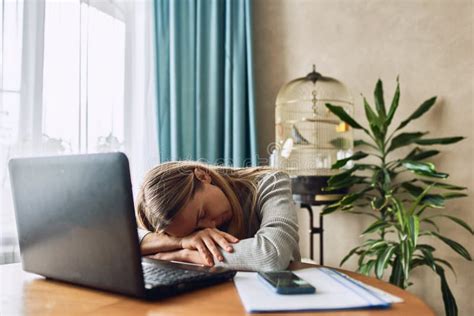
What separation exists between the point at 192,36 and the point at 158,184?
64.2 inches

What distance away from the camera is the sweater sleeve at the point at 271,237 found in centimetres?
100

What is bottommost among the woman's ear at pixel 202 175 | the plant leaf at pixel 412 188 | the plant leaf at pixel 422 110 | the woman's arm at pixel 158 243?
the woman's arm at pixel 158 243

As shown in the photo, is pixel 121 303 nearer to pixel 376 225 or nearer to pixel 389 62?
pixel 376 225

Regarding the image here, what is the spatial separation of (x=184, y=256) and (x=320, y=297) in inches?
15.7

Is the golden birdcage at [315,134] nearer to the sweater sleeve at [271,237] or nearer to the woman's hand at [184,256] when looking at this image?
the sweater sleeve at [271,237]

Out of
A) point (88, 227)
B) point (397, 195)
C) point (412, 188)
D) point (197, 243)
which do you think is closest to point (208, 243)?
point (197, 243)

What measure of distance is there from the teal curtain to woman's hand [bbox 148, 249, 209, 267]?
4.47 feet

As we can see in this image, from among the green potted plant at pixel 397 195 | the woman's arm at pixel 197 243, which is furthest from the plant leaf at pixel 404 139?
the woman's arm at pixel 197 243

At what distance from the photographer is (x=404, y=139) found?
2.20 meters

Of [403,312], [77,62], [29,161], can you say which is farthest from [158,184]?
[77,62]

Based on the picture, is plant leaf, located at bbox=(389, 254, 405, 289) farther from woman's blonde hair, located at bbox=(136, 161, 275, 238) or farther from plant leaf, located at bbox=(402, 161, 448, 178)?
woman's blonde hair, located at bbox=(136, 161, 275, 238)

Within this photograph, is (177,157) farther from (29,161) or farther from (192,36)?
(29,161)

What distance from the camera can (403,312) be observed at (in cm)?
68

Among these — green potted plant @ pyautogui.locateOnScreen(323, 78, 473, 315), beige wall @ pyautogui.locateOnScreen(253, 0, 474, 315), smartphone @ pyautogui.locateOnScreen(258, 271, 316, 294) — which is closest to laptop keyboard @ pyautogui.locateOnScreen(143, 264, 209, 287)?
smartphone @ pyautogui.locateOnScreen(258, 271, 316, 294)
